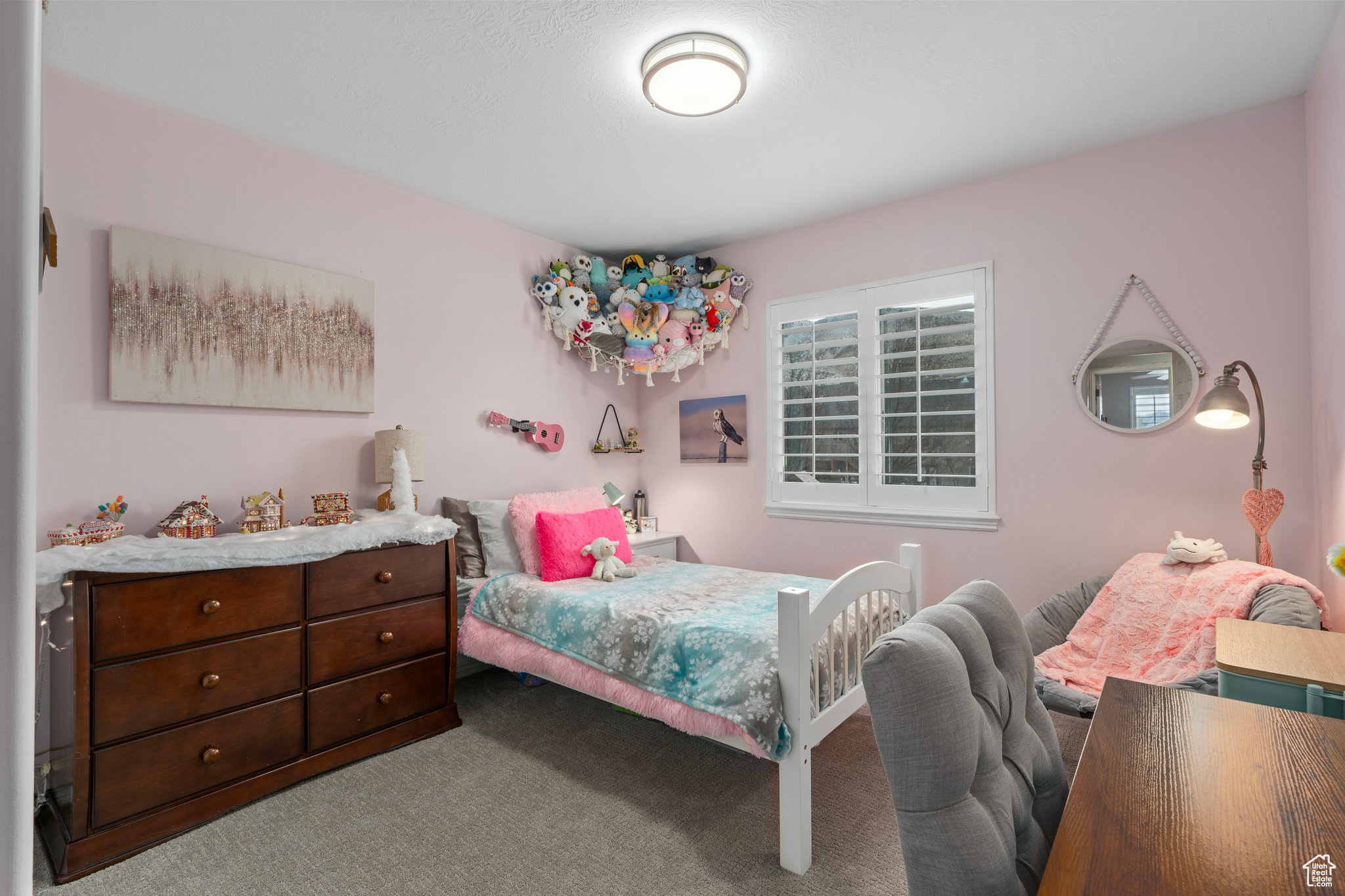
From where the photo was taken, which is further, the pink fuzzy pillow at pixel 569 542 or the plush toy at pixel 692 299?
the plush toy at pixel 692 299

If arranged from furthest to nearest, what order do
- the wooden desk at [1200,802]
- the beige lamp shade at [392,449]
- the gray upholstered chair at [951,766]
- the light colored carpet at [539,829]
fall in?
the beige lamp shade at [392,449] → the light colored carpet at [539,829] → the gray upholstered chair at [951,766] → the wooden desk at [1200,802]

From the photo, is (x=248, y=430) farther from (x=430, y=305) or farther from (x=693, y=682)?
(x=693, y=682)

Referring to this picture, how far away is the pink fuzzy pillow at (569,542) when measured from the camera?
3.06 metres

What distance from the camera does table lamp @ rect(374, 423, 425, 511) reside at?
9.68 ft

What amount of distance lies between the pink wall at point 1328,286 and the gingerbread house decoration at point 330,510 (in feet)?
12.1

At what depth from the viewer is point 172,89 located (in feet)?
7.65

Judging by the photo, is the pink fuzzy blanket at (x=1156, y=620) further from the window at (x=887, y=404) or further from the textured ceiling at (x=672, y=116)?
the textured ceiling at (x=672, y=116)

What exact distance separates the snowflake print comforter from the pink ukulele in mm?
1015

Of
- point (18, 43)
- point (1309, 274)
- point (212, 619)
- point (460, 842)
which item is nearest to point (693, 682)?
point (460, 842)

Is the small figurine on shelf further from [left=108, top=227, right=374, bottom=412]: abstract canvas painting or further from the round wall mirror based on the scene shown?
the round wall mirror

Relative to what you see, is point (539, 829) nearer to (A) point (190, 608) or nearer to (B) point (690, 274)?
(A) point (190, 608)

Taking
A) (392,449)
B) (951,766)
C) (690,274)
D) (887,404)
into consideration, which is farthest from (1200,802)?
(690,274)

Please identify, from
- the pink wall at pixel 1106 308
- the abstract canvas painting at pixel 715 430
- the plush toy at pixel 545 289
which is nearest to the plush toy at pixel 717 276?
the pink wall at pixel 1106 308

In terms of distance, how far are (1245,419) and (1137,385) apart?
0.60 metres
